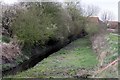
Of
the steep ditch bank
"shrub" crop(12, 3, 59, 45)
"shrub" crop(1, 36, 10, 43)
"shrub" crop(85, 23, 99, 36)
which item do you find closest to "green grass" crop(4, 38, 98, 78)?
the steep ditch bank

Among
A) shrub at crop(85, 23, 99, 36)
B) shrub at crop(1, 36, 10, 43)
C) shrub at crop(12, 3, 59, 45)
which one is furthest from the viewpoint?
shrub at crop(85, 23, 99, 36)

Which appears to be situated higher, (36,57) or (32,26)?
(32,26)

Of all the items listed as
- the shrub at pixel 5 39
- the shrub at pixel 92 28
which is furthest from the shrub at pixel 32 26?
the shrub at pixel 92 28

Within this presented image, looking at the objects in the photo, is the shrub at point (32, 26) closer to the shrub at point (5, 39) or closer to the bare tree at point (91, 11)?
the shrub at point (5, 39)

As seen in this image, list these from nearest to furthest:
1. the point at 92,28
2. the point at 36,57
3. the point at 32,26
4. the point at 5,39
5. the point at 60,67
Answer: the point at 60,67
the point at 5,39
the point at 32,26
the point at 36,57
the point at 92,28

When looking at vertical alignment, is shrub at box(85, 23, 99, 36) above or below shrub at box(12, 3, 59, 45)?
below

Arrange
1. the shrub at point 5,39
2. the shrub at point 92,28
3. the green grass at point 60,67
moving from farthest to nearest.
Answer: the shrub at point 92,28 → the shrub at point 5,39 → the green grass at point 60,67

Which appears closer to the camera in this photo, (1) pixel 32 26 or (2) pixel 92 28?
(1) pixel 32 26

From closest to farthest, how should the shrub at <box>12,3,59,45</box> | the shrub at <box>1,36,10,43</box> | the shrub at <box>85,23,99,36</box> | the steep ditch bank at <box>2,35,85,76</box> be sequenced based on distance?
the steep ditch bank at <box>2,35,85,76</box>
the shrub at <box>1,36,10,43</box>
the shrub at <box>12,3,59,45</box>
the shrub at <box>85,23,99,36</box>

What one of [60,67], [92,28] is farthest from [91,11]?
[60,67]

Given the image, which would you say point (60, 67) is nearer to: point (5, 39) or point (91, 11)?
point (5, 39)

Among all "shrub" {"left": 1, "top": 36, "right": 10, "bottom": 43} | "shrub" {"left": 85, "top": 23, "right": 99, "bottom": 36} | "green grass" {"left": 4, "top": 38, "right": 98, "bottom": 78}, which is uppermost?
"shrub" {"left": 1, "top": 36, "right": 10, "bottom": 43}

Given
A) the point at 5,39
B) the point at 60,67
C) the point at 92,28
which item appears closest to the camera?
the point at 60,67

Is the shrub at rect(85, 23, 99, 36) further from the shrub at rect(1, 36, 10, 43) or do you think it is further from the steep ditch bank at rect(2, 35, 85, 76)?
the shrub at rect(1, 36, 10, 43)
